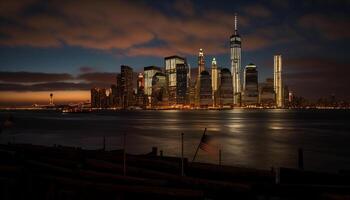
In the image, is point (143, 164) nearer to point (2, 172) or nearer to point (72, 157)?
point (72, 157)

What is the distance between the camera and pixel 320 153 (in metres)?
50.5

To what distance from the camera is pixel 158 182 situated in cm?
1260

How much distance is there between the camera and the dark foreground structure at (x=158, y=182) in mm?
11789

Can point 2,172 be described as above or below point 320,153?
above

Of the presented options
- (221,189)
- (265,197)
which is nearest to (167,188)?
(221,189)

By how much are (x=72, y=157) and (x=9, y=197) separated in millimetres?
5965

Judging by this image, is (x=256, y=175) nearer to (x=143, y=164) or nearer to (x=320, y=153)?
(x=143, y=164)

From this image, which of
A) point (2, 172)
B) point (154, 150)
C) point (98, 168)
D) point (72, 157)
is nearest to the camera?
point (2, 172)

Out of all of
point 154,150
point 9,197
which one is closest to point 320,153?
point 154,150

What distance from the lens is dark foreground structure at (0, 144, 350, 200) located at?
38.7 feet

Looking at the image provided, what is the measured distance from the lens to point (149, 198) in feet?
39.9

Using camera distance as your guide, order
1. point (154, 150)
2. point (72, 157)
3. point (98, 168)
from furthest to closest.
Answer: point (154, 150)
point (72, 157)
point (98, 168)

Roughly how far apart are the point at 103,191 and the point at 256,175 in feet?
21.6

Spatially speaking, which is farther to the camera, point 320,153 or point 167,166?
point 320,153
